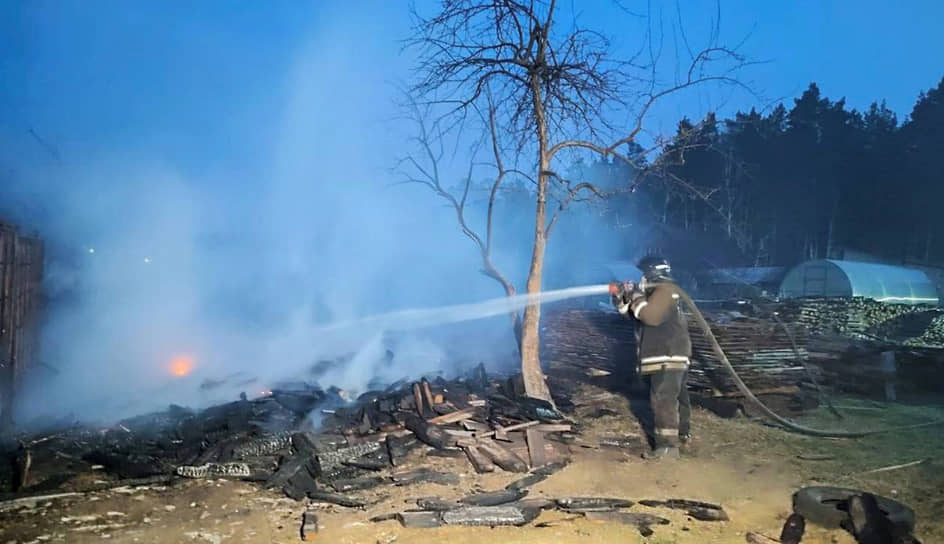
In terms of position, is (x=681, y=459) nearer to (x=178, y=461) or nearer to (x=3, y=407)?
(x=178, y=461)

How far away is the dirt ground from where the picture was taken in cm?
418

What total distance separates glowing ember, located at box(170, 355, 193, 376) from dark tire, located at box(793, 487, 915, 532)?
10.2 meters

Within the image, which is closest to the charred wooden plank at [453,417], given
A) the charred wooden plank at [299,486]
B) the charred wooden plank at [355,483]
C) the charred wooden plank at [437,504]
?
the charred wooden plank at [355,483]

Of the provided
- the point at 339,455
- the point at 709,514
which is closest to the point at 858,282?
the point at 709,514

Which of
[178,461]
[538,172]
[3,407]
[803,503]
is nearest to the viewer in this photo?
[803,503]

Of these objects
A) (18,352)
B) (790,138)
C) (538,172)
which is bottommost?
(18,352)

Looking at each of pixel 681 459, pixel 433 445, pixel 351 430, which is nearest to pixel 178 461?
pixel 351 430

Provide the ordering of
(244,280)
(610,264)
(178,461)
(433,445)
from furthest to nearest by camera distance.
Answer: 1. (610,264)
2. (244,280)
3. (433,445)
4. (178,461)

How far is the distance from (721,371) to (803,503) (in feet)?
14.8

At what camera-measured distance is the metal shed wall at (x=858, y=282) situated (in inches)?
906

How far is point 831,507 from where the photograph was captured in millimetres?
4266

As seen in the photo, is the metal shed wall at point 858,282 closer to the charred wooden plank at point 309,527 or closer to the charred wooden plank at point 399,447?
the charred wooden plank at point 399,447

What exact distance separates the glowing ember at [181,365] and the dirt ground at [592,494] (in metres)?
6.11

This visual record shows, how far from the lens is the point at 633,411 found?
8.27m
